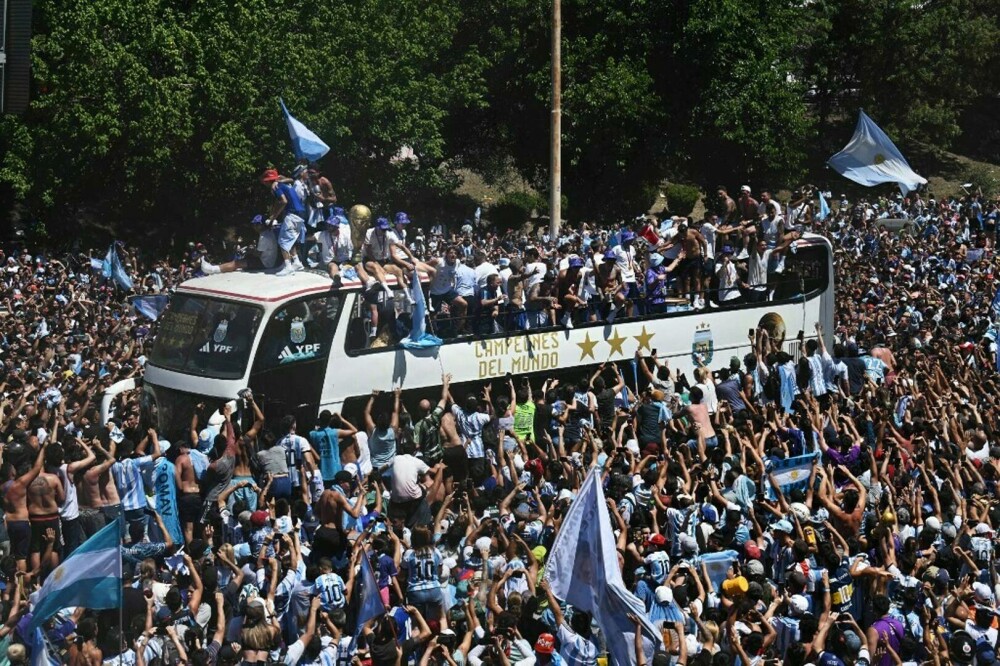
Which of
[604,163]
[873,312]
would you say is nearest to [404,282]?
[873,312]

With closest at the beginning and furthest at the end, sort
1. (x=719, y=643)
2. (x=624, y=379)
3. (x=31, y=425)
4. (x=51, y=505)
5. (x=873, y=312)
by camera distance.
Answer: (x=719, y=643)
(x=51, y=505)
(x=31, y=425)
(x=624, y=379)
(x=873, y=312)

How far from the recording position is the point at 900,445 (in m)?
13.5

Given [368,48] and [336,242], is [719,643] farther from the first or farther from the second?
[368,48]

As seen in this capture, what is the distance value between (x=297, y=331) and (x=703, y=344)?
17.1 feet

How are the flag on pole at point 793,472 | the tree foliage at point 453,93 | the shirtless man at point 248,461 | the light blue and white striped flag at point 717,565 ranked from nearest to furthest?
the light blue and white striped flag at point 717,565
the shirtless man at point 248,461
the flag on pole at point 793,472
the tree foliage at point 453,93

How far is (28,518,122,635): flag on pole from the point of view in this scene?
8.94m

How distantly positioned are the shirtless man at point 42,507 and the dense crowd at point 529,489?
2cm

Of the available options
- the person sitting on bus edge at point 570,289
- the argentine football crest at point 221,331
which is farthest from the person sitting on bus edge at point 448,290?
the argentine football crest at point 221,331

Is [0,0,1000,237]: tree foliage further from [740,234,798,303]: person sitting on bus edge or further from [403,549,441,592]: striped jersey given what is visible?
[403,549,441,592]: striped jersey

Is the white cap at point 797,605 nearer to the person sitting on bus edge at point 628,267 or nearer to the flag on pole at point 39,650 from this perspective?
the flag on pole at point 39,650

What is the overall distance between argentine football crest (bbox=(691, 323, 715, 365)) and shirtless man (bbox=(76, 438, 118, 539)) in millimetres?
7210

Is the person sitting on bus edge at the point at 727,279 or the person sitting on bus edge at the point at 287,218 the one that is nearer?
the person sitting on bus edge at the point at 287,218

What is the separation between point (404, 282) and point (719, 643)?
19.6 ft

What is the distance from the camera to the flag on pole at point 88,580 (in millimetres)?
8938
